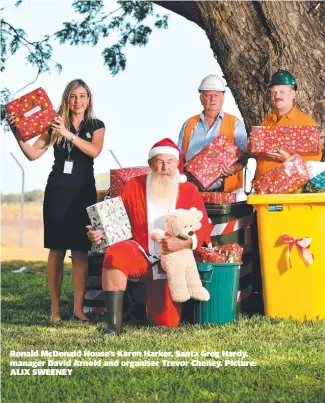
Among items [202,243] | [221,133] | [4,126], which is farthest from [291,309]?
[4,126]

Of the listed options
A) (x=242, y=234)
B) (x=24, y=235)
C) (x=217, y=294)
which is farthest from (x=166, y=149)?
(x=24, y=235)

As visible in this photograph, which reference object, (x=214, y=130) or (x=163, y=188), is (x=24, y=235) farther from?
(x=163, y=188)

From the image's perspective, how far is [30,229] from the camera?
19.4 m

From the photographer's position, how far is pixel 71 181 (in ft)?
23.5

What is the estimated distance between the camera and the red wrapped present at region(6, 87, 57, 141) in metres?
7.21

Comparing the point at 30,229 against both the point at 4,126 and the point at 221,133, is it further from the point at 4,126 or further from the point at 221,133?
the point at 221,133

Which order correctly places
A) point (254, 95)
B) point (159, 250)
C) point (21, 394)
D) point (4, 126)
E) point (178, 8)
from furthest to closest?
1. point (4, 126)
2. point (178, 8)
3. point (254, 95)
4. point (159, 250)
5. point (21, 394)

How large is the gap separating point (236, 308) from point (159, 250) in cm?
87

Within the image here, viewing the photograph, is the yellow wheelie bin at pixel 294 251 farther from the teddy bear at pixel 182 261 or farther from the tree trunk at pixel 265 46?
the tree trunk at pixel 265 46

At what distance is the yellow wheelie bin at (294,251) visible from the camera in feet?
22.8

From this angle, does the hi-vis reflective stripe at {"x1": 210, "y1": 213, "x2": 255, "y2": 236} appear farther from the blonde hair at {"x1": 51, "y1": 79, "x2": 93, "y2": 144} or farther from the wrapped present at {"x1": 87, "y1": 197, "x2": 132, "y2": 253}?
the blonde hair at {"x1": 51, "y1": 79, "x2": 93, "y2": 144}

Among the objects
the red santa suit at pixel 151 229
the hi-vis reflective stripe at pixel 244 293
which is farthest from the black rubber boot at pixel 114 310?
the hi-vis reflective stripe at pixel 244 293

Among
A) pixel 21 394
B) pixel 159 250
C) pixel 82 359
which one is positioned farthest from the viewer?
pixel 159 250

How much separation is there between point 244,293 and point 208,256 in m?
0.71
